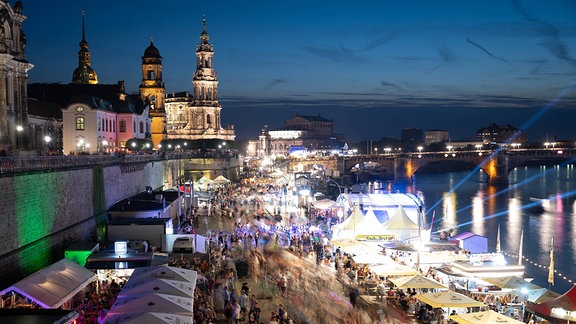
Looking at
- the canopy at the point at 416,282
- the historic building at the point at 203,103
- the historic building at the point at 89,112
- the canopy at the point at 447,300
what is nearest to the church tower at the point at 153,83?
the historic building at the point at 89,112

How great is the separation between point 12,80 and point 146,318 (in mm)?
23387

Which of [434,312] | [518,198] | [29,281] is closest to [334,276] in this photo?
[434,312]

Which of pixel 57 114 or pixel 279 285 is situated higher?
pixel 57 114

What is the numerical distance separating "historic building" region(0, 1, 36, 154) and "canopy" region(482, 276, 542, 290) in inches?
903

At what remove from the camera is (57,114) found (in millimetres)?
49156

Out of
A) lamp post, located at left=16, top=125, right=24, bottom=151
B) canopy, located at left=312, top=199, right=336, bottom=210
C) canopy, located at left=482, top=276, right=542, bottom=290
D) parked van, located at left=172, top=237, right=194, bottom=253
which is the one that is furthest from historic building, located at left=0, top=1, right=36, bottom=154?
canopy, located at left=482, top=276, right=542, bottom=290

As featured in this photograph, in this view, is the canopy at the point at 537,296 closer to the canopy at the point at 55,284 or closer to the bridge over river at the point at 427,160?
the canopy at the point at 55,284

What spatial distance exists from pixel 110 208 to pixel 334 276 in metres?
12.9

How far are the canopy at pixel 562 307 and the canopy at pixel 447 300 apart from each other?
2.34 m

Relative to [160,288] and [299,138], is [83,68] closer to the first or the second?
[160,288]

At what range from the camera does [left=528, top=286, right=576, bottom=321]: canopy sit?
18109mm

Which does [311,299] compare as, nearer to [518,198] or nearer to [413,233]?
[413,233]

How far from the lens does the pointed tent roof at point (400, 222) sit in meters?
30.3

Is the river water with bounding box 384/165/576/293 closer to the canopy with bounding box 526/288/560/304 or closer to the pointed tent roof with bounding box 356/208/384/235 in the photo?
the canopy with bounding box 526/288/560/304
